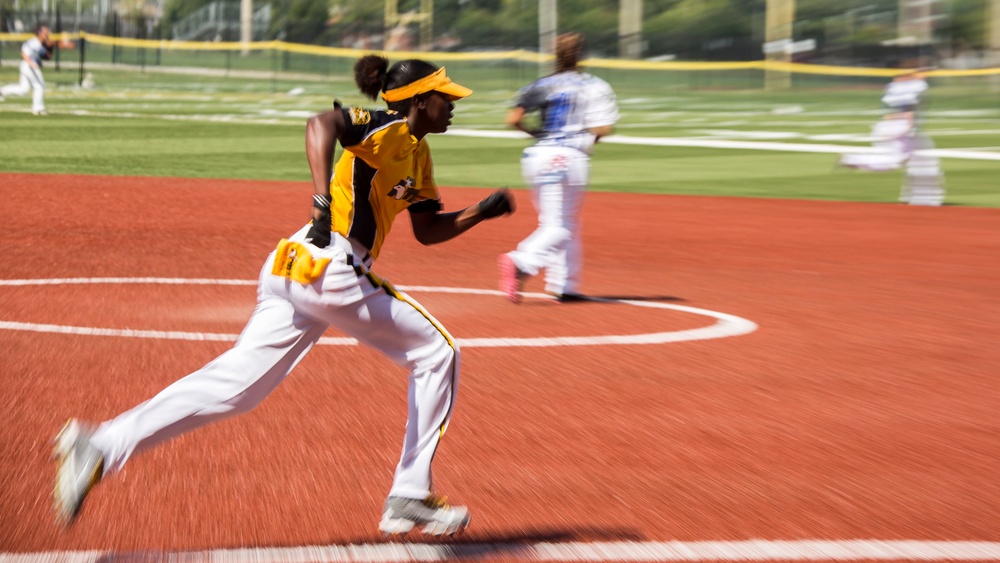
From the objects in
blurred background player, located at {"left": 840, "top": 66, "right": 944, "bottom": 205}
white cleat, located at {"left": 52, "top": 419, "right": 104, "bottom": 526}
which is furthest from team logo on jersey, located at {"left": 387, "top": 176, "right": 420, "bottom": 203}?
blurred background player, located at {"left": 840, "top": 66, "right": 944, "bottom": 205}

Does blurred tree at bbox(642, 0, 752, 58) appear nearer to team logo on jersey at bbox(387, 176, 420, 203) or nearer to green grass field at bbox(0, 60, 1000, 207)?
green grass field at bbox(0, 60, 1000, 207)

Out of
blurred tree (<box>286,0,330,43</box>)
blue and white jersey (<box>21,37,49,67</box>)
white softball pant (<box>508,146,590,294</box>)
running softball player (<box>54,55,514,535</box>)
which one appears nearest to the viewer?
running softball player (<box>54,55,514,535</box>)

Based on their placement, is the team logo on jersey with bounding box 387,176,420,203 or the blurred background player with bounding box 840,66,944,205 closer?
the team logo on jersey with bounding box 387,176,420,203

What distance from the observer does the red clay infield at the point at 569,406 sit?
5.49 m

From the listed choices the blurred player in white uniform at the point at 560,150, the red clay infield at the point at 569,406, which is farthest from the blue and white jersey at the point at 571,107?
the red clay infield at the point at 569,406

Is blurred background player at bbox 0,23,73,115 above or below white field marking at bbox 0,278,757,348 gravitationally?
above

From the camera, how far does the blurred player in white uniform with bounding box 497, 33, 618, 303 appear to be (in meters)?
10.8

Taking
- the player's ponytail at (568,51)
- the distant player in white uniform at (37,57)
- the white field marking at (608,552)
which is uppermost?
the distant player in white uniform at (37,57)

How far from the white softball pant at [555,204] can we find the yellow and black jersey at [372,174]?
5.63m

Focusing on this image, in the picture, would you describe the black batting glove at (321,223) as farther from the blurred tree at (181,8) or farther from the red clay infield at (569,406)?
the blurred tree at (181,8)

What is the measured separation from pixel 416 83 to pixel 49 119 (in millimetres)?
30922

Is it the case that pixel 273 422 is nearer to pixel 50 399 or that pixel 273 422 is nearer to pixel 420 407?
pixel 50 399

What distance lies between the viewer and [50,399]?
7262 mm

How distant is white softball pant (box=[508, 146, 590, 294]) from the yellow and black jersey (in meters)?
5.63
